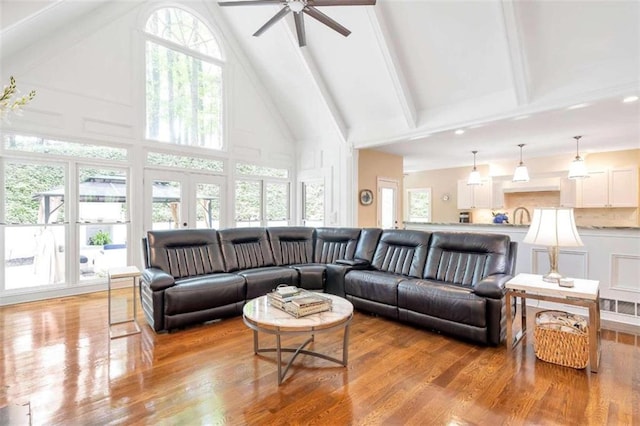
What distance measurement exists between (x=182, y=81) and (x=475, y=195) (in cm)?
729

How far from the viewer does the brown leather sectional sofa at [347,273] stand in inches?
122

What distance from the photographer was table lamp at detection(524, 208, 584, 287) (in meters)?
2.73

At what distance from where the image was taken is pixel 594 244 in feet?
12.2

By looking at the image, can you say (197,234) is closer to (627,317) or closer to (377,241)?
(377,241)

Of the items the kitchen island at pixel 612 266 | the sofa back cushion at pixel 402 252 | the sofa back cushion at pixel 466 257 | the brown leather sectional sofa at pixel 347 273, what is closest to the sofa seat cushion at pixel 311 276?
the brown leather sectional sofa at pixel 347 273

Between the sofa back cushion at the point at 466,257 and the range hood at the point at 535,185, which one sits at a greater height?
the range hood at the point at 535,185

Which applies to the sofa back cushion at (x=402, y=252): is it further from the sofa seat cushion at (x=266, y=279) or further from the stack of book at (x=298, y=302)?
the stack of book at (x=298, y=302)

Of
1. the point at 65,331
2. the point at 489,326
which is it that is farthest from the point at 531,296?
the point at 65,331

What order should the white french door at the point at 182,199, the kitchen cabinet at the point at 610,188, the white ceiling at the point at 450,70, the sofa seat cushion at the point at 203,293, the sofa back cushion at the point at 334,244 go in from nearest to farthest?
the sofa seat cushion at the point at 203,293, the white ceiling at the point at 450,70, the sofa back cushion at the point at 334,244, the white french door at the point at 182,199, the kitchen cabinet at the point at 610,188

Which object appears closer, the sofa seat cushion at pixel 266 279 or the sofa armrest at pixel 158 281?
the sofa armrest at pixel 158 281

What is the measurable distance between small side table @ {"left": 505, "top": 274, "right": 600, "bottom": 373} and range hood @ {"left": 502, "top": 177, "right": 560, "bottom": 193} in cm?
531

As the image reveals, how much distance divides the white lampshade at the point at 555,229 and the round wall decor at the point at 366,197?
3.70 metres

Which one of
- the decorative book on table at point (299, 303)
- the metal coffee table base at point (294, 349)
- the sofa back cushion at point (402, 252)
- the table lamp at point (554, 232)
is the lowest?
the metal coffee table base at point (294, 349)

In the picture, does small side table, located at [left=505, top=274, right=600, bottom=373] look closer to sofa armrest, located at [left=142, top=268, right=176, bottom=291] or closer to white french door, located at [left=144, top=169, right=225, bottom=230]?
sofa armrest, located at [left=142, top=268, right=176, bottom=291]
